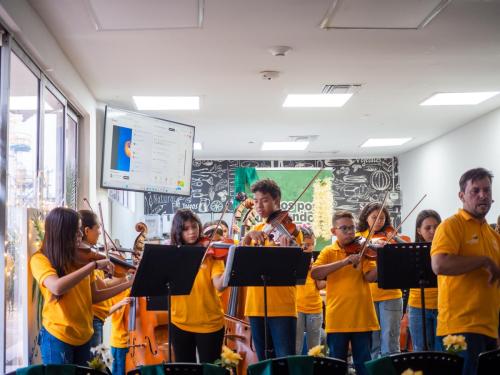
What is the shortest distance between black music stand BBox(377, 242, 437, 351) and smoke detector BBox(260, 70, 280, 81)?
7.67 ft

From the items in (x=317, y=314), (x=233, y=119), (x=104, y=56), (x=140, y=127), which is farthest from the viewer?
(x=233, y=119)

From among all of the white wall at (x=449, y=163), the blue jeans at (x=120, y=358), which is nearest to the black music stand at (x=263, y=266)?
the blue jeans at (x=120, y=358)

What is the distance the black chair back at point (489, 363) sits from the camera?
187 cm

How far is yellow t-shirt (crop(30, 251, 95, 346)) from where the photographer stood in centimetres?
280

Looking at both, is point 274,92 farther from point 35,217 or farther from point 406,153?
point 406,153

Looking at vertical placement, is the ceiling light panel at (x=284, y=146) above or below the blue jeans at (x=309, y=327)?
above

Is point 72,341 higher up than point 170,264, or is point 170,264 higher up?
point 170,264

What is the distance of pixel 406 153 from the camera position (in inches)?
399

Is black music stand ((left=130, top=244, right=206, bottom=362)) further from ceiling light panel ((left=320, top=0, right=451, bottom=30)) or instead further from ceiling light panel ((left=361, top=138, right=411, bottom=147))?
ceiling light panel ((left=361, top=138, right=411, bottom=147))

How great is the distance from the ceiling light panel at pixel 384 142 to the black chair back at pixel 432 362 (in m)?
7.03

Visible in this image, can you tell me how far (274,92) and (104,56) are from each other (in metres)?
1.82

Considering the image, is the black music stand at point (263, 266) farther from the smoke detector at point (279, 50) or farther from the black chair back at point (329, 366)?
the smoke detector at point (279, 50)

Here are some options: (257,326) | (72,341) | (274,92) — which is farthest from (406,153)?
(72,341)

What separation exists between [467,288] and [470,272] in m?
0.08
